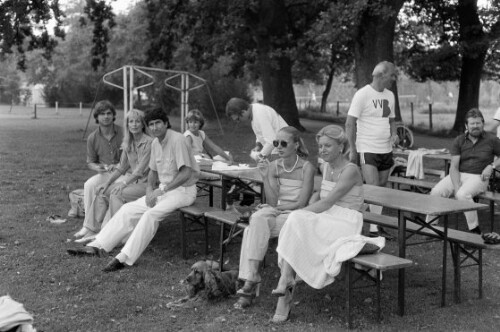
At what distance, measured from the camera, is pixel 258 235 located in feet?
18.1

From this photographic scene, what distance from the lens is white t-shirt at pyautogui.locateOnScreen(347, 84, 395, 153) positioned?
7391 millimetres

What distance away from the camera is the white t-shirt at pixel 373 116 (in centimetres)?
739

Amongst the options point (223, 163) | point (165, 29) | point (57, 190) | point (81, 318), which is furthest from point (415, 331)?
point (165, 29)

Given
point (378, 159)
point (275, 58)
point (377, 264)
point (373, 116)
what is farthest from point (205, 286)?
point (275, 58)

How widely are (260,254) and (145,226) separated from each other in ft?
5.19

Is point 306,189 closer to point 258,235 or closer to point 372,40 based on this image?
point 258,235

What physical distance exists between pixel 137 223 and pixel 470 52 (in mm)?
17315

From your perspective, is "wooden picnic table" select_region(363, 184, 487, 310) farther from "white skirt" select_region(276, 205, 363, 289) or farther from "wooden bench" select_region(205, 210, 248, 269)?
"wooden bench" select_region(205, 210, 248, 269)

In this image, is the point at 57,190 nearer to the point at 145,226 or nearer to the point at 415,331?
the point at 145,226

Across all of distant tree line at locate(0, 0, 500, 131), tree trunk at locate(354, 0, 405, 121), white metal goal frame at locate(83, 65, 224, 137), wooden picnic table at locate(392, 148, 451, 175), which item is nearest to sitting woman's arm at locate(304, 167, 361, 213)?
wooden picnic table at locate(392, 148, 451, 175)

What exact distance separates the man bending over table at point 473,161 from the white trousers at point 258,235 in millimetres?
2388

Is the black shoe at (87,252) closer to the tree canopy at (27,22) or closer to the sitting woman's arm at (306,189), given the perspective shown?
the sitting woman's arm at (306,189)

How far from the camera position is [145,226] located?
21.8 feet

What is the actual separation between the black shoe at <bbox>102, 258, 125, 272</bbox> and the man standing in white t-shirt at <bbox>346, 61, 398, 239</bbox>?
8.51ft
